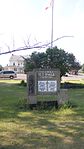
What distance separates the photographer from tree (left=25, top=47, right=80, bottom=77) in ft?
113

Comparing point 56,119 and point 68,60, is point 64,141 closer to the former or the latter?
point 56,119

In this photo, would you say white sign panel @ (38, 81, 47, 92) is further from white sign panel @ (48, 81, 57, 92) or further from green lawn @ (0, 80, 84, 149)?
green lawn @ (0, 80, 84, 149)

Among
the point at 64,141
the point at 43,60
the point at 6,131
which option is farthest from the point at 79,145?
the point at 43,60

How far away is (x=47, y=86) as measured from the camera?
1511 centimetres

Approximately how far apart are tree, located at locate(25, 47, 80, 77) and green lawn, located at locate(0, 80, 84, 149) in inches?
789

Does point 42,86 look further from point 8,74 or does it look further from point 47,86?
point 8,74

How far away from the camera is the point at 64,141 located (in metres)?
8.70

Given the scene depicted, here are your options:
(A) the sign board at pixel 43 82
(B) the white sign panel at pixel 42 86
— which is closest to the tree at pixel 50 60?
(A) the sign board at pixel 43 82

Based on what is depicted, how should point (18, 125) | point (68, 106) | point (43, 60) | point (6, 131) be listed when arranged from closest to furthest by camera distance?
1. point (6, 131)
2. point (18, 125)
3. point (68, 106)
4. point (43, 60)

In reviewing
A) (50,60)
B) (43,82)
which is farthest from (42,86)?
(50,60)

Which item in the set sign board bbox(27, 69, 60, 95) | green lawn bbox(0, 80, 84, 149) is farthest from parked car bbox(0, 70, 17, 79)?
green lawn bbox(0, 80, 84, 149)

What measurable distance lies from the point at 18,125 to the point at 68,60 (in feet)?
83.5

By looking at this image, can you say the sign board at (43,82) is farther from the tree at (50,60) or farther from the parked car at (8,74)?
the parked car at (8,74)

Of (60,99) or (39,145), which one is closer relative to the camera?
(39,145)
